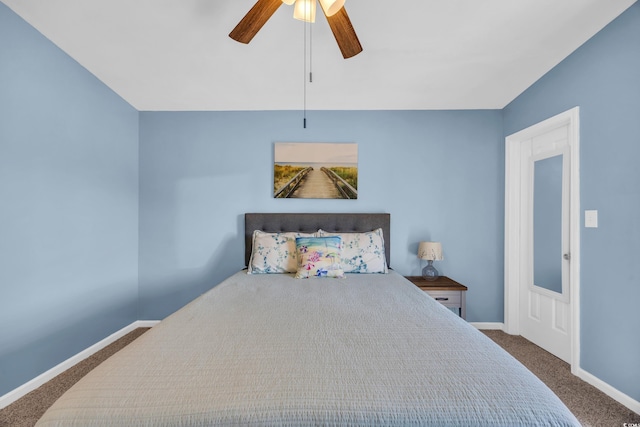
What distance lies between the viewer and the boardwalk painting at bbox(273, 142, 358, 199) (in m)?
2.93

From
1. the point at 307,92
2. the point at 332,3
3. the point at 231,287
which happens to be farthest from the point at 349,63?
the point at 231,287

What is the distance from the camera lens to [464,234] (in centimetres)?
292

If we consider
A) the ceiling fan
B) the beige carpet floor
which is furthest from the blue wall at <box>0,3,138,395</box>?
the ceiling fan

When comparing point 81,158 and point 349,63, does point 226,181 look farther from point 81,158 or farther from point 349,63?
point 349,63

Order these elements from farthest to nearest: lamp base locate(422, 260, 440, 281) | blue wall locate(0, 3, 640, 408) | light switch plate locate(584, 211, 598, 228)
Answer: lamp base locate(422, 260, 440, 281) < light switch plate locate(584, 211, 598, 228) < blue wall locate(0, 3, 640, 408)

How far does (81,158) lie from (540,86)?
3951 mm

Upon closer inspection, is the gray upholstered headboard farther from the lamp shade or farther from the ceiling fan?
the ceiling fan

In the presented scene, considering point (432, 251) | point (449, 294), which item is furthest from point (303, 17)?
point (449, 294)

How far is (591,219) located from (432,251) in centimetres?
115

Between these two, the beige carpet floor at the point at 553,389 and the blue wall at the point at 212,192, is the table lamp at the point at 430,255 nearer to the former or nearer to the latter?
the blue wall at the point at 212,192

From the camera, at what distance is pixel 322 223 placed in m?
2.87

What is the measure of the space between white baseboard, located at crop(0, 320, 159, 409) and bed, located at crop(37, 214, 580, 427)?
1.42 meters

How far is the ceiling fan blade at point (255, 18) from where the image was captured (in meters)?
1.32

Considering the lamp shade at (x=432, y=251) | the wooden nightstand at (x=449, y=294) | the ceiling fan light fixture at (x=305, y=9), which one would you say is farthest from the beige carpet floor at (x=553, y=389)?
the ceiling fan light fixture at (x=305, y=9)
